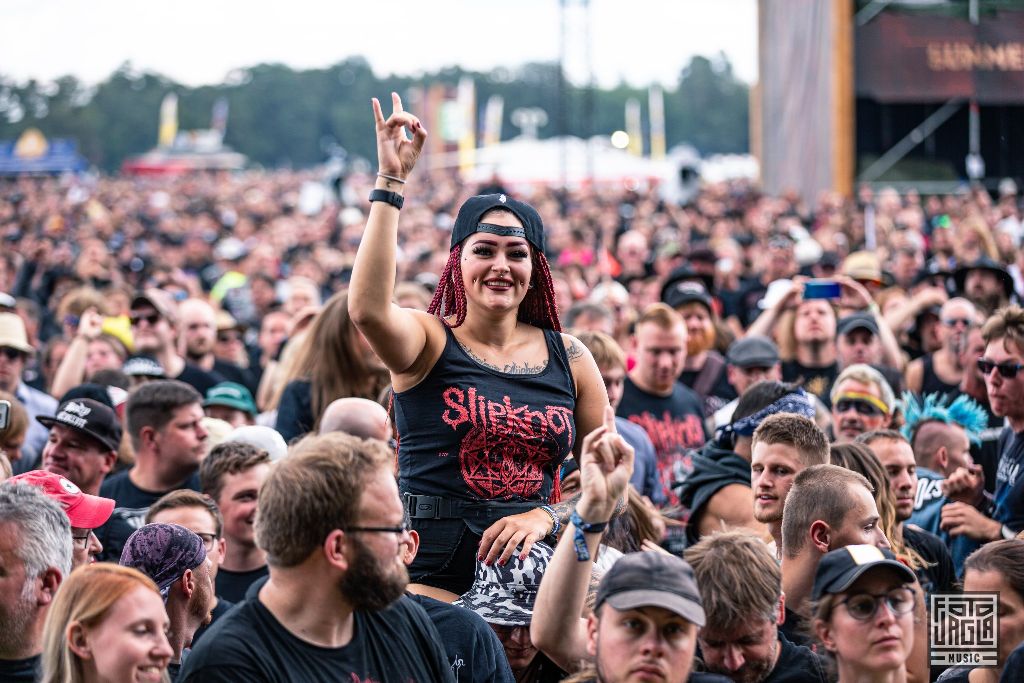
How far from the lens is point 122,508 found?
5.54m

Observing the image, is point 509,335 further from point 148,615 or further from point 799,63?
point 799,63

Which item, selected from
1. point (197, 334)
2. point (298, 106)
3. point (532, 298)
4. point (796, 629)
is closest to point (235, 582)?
point (532, 298)

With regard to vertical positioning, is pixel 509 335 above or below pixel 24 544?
above

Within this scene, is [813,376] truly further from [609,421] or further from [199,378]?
[609,421]

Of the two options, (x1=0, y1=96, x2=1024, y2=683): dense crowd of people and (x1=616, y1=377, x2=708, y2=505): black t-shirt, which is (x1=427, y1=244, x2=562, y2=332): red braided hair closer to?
(x1=0, y1=96, x2=1024, y2=683): dense crowd of people

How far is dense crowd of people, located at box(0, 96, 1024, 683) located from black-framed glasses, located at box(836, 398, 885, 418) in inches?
0.4

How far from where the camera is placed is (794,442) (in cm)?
464

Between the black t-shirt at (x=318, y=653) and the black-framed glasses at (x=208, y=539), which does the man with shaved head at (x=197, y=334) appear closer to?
the black-framed glasses at (x=208, y=539)

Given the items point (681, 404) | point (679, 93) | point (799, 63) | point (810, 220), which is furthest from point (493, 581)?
point (679, 93)

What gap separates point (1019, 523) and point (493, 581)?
7.93ft

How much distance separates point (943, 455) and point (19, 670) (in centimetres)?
435

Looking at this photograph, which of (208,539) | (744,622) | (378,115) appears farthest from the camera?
(208,539)

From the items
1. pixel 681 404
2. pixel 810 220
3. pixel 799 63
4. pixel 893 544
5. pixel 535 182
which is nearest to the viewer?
pixel 893 544

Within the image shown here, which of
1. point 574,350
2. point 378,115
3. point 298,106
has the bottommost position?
point 574,350
